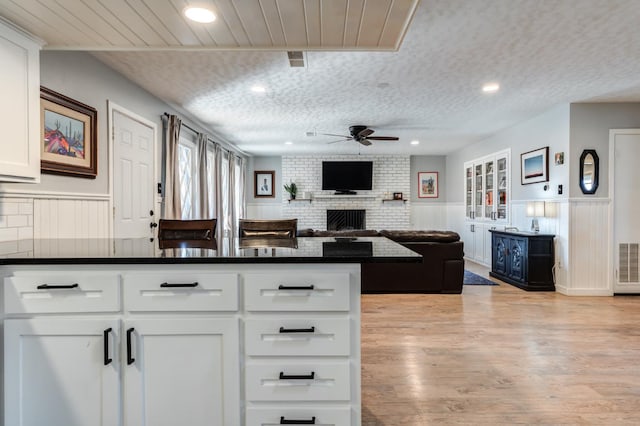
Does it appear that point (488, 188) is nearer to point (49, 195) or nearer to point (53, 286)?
point (49, 195)

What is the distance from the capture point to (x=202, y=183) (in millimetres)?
5582

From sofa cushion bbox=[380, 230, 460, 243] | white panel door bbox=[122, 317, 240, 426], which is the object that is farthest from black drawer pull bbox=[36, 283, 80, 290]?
sofa cushion bbox=[380, 230, 460, 243]

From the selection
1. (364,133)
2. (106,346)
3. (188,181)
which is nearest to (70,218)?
(106,346)

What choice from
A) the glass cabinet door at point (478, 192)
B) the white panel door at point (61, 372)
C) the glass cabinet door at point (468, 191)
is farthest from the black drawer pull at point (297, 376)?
the glass cabinet door at point (468, 191)

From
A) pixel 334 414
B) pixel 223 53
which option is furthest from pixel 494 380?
pixel 223 53

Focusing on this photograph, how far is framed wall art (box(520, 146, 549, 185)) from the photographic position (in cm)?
499

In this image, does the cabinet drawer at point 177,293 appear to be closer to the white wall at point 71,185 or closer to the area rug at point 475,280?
the white wall at point 71,185

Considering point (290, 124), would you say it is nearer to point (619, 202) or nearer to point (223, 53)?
point (223, 53)

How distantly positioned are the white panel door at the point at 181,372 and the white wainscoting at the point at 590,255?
15.9ft

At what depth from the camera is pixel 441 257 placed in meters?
4.64

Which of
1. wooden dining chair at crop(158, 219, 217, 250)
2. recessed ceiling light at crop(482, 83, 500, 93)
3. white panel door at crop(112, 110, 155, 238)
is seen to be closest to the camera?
wooden dining chair at crop(158, 219, 217, 250)

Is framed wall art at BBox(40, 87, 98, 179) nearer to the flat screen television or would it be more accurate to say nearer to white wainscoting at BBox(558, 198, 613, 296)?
white wainscoting at BBox(558, 198, 613, 296)

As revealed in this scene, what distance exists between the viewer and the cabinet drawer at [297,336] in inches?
56.5

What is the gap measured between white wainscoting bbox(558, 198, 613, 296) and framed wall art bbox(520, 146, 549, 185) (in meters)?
0.77
